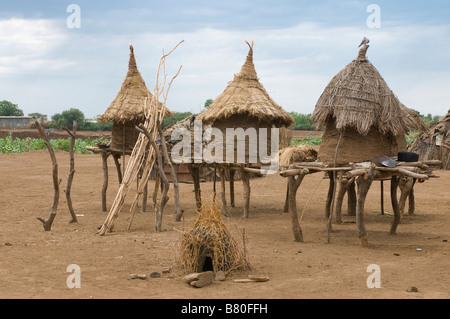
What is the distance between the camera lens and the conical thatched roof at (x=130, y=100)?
12.7m

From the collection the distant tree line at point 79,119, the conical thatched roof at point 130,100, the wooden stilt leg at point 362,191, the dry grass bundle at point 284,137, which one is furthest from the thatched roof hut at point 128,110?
the distant tree line at point 79,119

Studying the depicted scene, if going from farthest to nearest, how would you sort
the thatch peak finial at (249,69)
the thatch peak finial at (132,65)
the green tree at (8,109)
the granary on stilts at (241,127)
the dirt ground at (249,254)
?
1. the green tree at (8,109)
2. the thatch peak finial at (132,65)
3. the thatch peak finial at (249,69)
4. the granary on stilts at (241,127)
5. the dirt ground at (249,254)

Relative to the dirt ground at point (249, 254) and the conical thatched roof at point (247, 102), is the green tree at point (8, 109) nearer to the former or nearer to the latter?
the dirt ground at point (249, 254)

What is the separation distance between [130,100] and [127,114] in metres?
0.43

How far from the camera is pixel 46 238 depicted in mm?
9578

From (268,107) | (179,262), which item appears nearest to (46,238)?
(179,262)

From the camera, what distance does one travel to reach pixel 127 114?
12695 millimetres

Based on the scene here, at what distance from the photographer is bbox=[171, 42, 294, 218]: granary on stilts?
11789 millimetres

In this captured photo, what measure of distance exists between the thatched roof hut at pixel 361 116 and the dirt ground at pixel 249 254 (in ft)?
4.84

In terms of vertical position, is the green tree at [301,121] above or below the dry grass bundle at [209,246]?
above

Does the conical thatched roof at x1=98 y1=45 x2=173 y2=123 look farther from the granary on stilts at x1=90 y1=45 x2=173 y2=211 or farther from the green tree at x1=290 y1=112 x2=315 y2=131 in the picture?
the green tree at x1=290 y1=112 x2=315 y2=131

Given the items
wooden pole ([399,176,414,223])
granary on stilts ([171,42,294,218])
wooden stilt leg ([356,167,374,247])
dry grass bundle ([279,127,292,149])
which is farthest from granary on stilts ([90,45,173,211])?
dry grass bundle ([279,127,292,149])

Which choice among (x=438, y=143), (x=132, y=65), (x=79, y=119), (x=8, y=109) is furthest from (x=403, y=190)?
(x=8, y=109)

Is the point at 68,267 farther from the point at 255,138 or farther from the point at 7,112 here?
the point at 7,112
